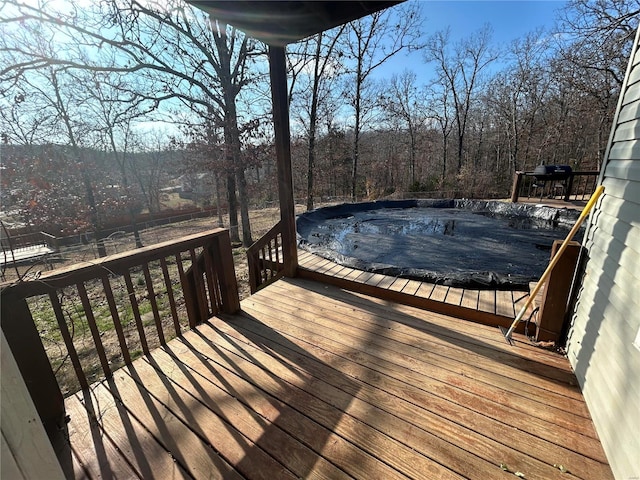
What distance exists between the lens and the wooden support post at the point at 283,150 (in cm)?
266

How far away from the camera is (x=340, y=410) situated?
1.55m

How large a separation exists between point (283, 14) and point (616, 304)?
3037mm

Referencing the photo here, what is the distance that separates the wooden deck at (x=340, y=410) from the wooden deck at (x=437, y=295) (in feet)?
0.51

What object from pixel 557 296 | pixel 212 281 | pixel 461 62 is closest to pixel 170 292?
pixel 212 281

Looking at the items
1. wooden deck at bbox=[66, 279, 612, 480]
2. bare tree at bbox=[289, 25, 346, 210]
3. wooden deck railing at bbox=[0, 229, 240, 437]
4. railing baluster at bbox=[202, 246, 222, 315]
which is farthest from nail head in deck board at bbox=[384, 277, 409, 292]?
bare tree at bbox=[289, 25, 346, 210]

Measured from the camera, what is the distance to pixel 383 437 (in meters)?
1.39

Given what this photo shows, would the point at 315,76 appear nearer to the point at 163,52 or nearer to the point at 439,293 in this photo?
the point at 163,52

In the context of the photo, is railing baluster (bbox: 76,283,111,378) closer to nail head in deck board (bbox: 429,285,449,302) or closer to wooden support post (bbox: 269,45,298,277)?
wooden support post (bbox: 269,45,298,277)

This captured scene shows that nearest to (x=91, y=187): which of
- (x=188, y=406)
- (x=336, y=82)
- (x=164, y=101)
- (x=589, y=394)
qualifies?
(x=164, y=101)

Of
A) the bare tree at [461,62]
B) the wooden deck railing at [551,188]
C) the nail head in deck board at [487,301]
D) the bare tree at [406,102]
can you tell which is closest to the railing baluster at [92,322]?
the nail head in deck board at [487,301]

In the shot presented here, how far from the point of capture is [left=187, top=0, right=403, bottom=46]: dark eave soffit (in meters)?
2.19

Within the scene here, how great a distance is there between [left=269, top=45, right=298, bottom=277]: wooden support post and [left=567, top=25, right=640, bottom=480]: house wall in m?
2.47

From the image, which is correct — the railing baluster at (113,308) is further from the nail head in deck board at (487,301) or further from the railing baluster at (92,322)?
the nail head in deck board at (487,301)

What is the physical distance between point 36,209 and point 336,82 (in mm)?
12803
